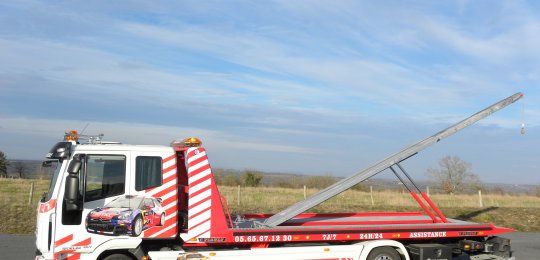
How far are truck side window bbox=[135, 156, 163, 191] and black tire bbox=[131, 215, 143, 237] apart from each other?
1.52 ft

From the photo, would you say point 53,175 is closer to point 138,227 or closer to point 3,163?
point 138,227

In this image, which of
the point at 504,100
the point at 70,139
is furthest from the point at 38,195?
the point at 504,100

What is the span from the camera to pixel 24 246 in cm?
1334

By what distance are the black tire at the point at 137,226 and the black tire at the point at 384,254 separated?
151 inches

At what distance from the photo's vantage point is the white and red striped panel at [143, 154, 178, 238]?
7922mm

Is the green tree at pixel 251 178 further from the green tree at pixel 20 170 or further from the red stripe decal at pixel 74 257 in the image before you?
the red stripe decal at pixel 74 257

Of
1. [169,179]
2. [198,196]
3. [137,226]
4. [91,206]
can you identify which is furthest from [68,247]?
[198,196]

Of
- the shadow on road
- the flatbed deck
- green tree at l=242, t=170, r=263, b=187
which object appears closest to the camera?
the flatbed deck

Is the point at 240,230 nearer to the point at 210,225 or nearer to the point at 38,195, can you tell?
the point at 210,225

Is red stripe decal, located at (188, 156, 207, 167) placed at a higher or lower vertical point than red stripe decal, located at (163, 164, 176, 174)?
higher

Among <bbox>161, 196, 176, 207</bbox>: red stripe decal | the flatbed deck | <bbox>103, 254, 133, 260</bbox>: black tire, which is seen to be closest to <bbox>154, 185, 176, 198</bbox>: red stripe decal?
<bbox>161, 196, 176, 207</bbox>: red stripe decal

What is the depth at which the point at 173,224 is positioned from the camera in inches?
317

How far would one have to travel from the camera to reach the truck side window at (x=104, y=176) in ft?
25.3

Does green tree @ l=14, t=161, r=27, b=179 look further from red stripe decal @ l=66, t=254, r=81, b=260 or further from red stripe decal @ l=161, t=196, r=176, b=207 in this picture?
red stripe decal @ l=161, t=196, r=176, b=207
